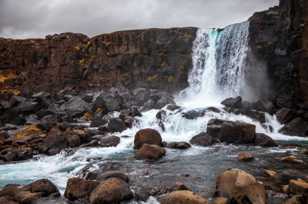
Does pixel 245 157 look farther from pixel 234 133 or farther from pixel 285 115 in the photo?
pixel 285 115

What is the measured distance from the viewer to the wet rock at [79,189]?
11414 millimetres

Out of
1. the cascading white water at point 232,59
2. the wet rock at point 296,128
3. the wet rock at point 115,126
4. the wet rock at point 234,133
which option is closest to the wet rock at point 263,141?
the wet rock at point 234,133

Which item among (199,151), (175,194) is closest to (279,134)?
(199,151)

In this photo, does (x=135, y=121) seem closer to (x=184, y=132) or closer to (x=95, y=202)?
(x=184, y=132)

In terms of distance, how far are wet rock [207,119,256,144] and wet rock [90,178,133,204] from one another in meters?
10.8

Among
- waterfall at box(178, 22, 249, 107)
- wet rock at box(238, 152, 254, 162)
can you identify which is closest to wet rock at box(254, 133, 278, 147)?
wet rock at box(238, 152, 254, 162)

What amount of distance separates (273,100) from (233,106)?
406cm

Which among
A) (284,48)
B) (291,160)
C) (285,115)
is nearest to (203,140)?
(291,160)

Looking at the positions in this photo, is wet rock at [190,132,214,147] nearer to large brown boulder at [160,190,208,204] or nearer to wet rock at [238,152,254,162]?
wet rock at [238,152,254,162]

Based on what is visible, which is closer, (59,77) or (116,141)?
(116,141)

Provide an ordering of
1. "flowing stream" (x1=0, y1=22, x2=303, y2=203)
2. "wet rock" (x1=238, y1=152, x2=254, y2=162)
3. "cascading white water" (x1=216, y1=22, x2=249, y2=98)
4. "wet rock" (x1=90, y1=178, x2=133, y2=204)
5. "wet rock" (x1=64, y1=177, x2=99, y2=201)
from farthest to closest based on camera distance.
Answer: "cascading white water" (x1=216, y1=22, x2=249, y2=98)
"flowing stream" (x1=0, y1=22, x2=303, y2=203)
"wet rock" (x1=238, y1=152, x2=254, y2=162)
"wet rock" (x1=64, y1=177, x2=99, y2=201)
"wet rock" (x1=90, y1=178, x2=133, y2=204)

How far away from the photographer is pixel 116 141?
2148cm

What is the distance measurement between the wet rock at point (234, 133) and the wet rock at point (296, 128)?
4263mm

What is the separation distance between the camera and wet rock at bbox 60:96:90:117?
110 feet
